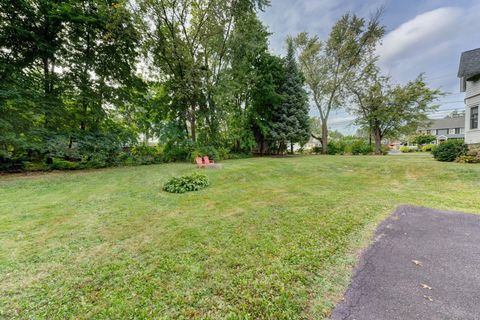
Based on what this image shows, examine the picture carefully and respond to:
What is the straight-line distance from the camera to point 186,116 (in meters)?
14.3

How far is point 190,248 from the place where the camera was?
2740 millimetres

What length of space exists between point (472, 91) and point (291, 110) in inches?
446

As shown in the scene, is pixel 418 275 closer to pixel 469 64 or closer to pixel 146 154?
pixel 146 154

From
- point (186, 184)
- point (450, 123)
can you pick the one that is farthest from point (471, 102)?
point (450, 123)

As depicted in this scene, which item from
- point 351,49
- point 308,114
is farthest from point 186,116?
point 351,49

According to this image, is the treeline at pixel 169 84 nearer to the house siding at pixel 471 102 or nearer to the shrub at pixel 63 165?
the shrub at pixel 63 165

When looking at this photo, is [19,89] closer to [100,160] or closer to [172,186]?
[100,160]

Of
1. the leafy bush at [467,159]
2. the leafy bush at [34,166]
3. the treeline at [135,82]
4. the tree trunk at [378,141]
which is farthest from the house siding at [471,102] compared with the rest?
the leafy bush at [34,166]

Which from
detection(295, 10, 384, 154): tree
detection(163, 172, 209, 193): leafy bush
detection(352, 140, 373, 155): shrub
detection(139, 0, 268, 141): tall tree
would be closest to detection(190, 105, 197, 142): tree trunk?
detection(139, 0, 268, 141): tall tree

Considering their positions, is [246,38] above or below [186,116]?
above

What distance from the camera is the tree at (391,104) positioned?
58.0 feet

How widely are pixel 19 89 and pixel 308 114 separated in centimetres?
1972

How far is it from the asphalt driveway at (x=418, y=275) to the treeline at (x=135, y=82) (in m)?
12.4

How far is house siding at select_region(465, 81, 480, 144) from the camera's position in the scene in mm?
10604
